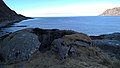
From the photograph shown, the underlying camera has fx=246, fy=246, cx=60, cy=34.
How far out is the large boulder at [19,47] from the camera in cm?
1208

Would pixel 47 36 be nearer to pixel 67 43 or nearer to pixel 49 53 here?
pixel 67 43

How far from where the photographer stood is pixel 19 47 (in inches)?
487

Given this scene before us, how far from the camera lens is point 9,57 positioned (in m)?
12.1

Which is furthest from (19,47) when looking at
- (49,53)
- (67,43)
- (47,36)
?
(67,43)

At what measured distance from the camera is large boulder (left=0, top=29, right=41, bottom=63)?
12082 millimetres

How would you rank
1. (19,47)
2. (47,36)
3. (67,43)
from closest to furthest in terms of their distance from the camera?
(19,47) < (67,43) < (47,36)

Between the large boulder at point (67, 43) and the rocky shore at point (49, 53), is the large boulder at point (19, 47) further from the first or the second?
the large boulder at point (67, 43)

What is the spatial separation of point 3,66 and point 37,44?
2170 mm

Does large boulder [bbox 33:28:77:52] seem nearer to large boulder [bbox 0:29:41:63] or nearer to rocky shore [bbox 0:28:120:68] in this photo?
rocky shore [bbox 0:28:120:68]

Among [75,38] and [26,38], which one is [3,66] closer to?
[26,38]

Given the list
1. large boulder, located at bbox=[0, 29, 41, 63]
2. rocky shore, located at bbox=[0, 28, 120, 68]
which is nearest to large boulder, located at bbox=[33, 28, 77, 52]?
rocky shore, located at bbox=[0, 28, 120, 68]

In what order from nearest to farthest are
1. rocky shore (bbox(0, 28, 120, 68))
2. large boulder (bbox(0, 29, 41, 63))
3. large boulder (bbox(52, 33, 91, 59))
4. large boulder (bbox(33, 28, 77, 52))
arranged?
rocky shore (bbox(0, 28, 120, 68)) < large boulder (bbox(0, 29, 41, 63)) < large boulder (bbox(52, 33, 91, 59)) < large boulder (bbox(33, 28, 77, 52))

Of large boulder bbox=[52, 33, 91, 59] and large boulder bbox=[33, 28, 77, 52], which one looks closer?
large boulder bbox=[52, 33, 91, 59]

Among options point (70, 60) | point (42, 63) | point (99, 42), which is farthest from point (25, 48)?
point (99, 42)
